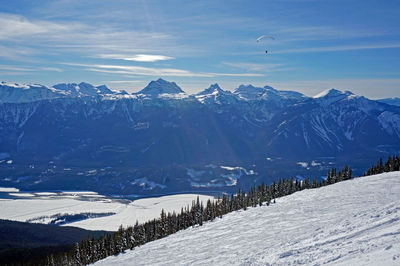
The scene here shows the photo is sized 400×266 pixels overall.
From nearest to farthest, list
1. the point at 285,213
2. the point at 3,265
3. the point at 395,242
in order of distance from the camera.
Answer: the point at 395,242 < the point at 285,213 < the point at 3,265

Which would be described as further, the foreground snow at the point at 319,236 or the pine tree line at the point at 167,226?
the pine tree line at the point at 167,226

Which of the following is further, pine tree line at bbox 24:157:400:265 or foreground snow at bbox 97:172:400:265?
pine tree line at bbox 24:157:400:265

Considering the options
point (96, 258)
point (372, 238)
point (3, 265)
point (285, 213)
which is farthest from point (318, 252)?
point (3, 265)

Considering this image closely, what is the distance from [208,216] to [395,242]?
84.0m

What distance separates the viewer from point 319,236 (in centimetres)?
3809

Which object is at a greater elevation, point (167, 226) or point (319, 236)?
point (319, 236)

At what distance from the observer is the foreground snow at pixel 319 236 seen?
2852 cm

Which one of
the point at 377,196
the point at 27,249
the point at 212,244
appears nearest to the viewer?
the point at 212,244

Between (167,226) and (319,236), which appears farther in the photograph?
(167,226)

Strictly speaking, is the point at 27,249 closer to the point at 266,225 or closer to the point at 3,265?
the point at 3,265

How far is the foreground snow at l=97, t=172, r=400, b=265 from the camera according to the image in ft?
93.6

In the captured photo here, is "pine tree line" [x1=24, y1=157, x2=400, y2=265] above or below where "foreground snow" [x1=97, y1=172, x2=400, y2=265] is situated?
below

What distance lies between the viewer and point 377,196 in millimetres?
58781

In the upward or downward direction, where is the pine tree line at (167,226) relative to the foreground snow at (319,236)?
downward
